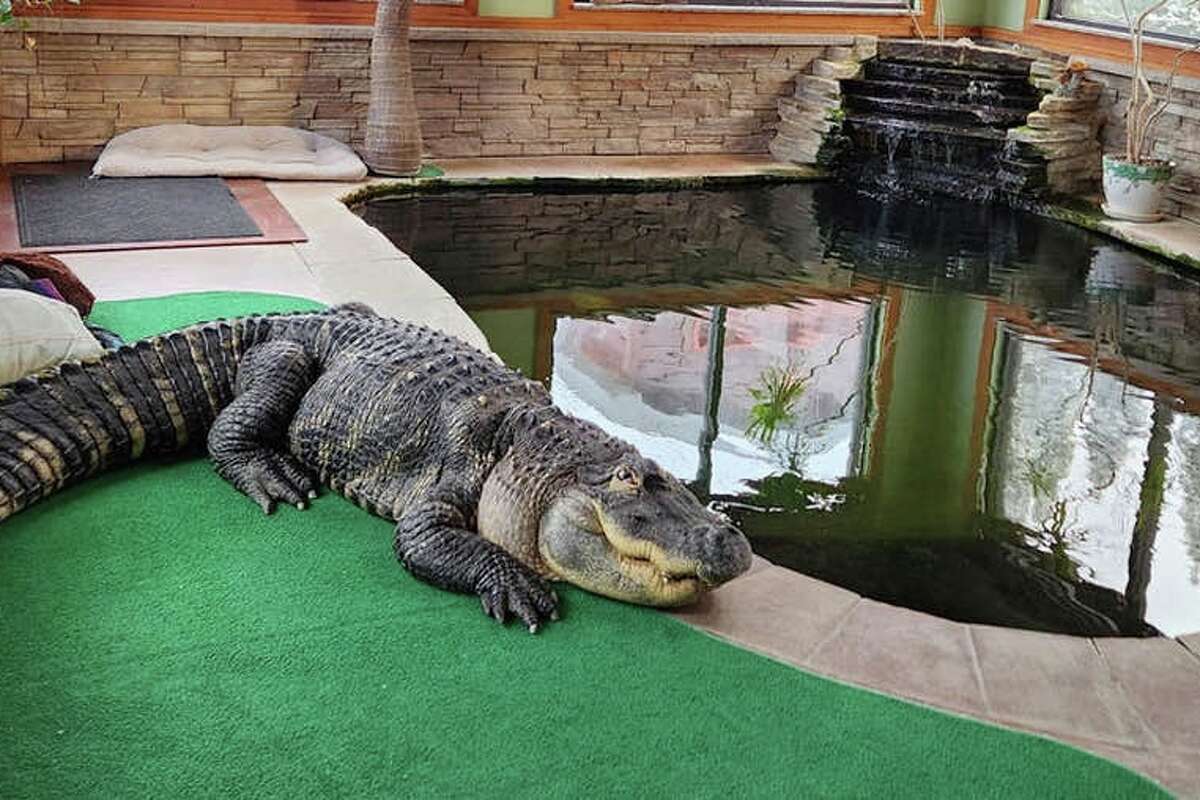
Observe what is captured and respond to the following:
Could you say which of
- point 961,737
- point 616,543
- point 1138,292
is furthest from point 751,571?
point 1138,292

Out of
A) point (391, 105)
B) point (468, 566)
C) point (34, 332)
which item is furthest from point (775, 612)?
point (391, 105)

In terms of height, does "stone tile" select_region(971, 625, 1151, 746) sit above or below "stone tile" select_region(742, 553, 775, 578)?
below

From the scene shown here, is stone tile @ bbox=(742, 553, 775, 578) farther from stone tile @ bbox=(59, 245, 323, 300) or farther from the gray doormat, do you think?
the gray doormat

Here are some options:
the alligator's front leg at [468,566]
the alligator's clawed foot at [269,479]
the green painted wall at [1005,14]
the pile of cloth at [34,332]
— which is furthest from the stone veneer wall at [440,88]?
the alligator's front leg at [468,566]

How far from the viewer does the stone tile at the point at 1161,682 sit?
2498mm

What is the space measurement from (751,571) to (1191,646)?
38.5 inches

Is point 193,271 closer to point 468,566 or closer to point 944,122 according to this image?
point 468,566

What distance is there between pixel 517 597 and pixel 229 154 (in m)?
5.19

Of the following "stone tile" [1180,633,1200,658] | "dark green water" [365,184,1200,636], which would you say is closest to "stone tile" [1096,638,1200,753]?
"stone tile" [1180,633,1200,658]

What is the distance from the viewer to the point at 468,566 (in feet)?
9.32

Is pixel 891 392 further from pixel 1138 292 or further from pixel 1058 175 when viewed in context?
pixel 1058 175

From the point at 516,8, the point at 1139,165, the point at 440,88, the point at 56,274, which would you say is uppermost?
the point at 516,8

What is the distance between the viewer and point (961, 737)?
244cm

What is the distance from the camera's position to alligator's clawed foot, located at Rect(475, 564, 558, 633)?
9.00 feet
